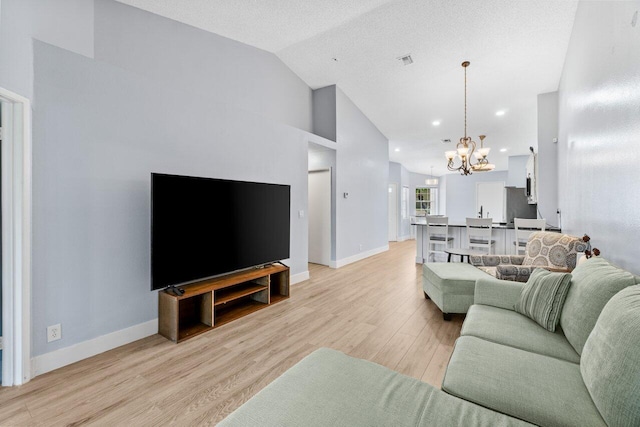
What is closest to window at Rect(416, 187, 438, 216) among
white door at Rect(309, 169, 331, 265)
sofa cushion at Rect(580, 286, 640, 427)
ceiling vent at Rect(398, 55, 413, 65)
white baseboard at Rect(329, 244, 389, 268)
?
white baseboard at Rect(329, 244, 389, 268)

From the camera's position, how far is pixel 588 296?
1.44 metres

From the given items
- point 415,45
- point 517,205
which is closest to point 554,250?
point 415,45

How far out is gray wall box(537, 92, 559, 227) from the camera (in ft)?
16.7

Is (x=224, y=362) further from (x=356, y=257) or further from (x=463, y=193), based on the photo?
(x=463, y=193)

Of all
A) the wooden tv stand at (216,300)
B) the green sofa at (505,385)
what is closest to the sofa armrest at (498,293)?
the green sofa at (505,385)

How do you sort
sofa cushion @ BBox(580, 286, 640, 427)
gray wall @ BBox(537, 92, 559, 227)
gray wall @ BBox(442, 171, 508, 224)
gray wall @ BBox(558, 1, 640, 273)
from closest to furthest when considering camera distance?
sofa cushion @ BBox(580, 286, 640, 427), gray wall @ BBox(558, 1, 640, 273), gray wall @ BBox(537, 92, 559, 227), gray wall @ BBox(442, 171, 508, 224)

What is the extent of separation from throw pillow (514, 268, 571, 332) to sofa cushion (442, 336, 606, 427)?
1.48ft

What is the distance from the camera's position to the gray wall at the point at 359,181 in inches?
215

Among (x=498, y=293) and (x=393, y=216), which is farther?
(x=393, y=216)

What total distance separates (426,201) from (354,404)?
474 inches

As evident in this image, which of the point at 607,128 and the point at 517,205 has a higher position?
the point at 607,128

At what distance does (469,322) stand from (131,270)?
277 centimetres

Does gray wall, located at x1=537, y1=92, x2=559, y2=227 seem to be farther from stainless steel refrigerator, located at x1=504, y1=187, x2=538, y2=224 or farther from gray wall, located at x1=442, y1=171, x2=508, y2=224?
gray wall, located at x1=442, y1=171, x2=508, y2=224

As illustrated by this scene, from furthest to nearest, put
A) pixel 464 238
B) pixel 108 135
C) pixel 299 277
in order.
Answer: pixel 464 238 → pixel 299 277 → pixel 108 135
